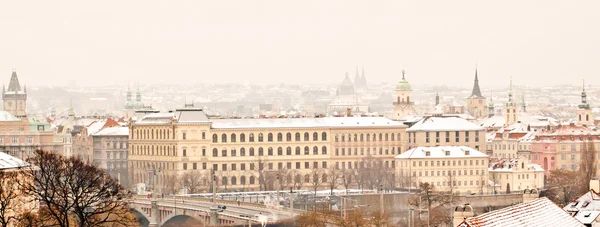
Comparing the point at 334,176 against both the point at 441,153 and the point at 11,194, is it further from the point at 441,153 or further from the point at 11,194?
the point at 11,194

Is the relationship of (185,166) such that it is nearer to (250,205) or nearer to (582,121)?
(250,205)

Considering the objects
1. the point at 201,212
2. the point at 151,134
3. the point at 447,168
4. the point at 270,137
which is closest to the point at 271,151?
the point at 270,137

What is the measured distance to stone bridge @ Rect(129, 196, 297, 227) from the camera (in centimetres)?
8912

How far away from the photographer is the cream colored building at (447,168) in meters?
124

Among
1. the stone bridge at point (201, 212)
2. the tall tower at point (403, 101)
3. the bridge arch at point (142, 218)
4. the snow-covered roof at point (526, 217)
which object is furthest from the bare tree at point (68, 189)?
the tall tower at point (403, 101)

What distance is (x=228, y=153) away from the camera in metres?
131

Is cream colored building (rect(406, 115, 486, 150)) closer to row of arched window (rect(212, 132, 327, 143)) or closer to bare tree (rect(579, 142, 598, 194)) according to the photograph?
row of arched window (rect(212, 132, 327, 143))

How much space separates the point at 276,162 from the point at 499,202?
23480mm

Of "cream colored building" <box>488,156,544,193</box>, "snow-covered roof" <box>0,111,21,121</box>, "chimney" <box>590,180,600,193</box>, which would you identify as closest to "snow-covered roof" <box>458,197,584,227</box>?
→ "chimney" <box>590,180,600,193</box>

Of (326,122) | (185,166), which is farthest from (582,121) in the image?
(185,166)

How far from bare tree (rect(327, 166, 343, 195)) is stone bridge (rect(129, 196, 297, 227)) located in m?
22.8

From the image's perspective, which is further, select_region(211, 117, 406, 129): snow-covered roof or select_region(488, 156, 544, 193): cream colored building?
select_region(211, 117, 406, 129): snow-covered roof

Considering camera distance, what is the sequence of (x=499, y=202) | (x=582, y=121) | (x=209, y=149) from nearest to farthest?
(x=499, y=202), (x=209, y=149), (x=582, y=121)

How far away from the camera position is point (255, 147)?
131 m
